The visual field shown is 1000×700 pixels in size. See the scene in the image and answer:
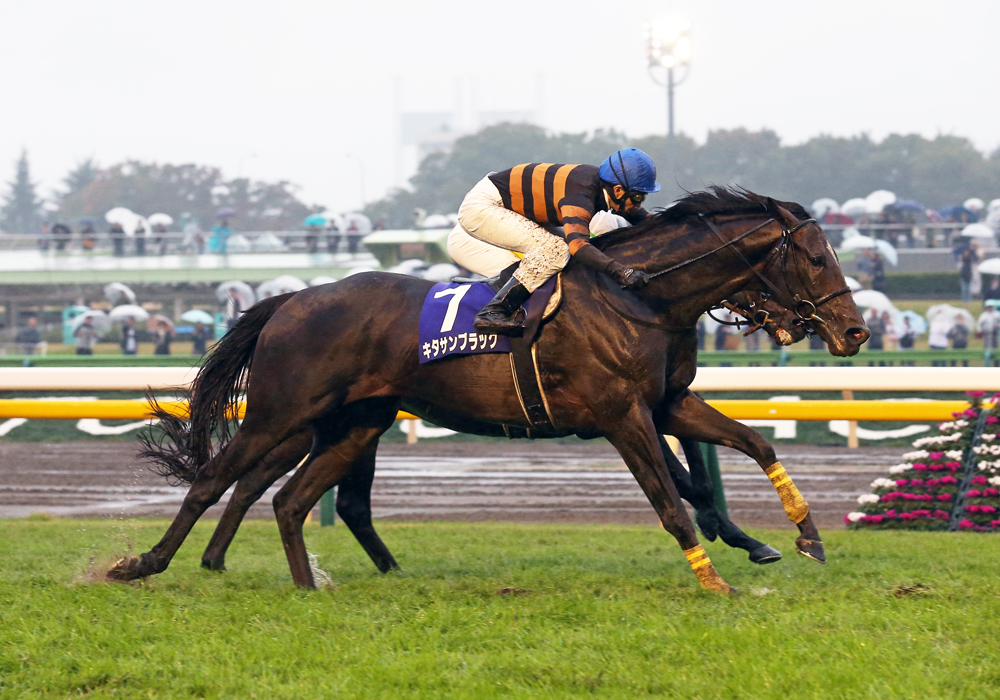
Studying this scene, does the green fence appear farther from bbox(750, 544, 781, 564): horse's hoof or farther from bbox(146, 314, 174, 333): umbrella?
bbox(750, 544, 781, 564): horse's hoof

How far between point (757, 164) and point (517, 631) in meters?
57.6

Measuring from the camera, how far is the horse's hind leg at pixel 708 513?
17.6 ft

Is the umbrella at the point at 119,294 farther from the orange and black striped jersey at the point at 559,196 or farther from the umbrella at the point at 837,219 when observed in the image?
the orange and black striped jersey at the point at 559,196

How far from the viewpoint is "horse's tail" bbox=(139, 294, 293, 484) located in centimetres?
574

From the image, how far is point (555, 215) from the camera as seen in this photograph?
5.39 metres

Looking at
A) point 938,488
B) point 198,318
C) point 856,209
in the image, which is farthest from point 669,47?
point 938,488

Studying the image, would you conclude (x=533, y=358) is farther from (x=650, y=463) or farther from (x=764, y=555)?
(x=764, y=555)

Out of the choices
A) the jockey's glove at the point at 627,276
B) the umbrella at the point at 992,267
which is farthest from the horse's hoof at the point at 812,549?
the umbrella at the point at 992,267


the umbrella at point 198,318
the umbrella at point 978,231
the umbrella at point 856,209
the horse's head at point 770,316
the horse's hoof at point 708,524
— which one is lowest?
the umbrella at point 198,318

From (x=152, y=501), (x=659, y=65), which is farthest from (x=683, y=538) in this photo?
(x=659, y=65)

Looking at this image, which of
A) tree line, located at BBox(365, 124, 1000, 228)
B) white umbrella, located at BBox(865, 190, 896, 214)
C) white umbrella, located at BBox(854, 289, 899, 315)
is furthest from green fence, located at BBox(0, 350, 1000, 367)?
tree line, located at BBox(365, 124, 1000, 228)

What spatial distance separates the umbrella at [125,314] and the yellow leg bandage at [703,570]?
17.9 m

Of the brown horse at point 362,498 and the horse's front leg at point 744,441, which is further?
the brown horse at point 362,498

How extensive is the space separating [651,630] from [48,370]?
566 cm
